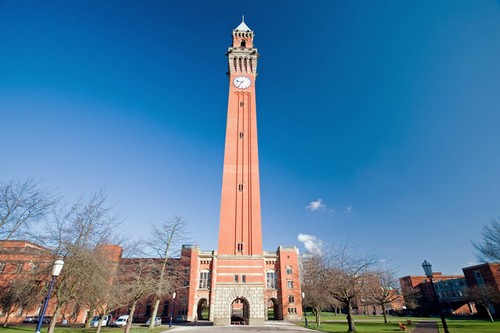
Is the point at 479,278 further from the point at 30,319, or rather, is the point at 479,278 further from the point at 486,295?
the point at 30,319

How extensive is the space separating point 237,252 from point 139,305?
30486 mm

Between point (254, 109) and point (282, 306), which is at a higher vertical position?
point (254, 109)

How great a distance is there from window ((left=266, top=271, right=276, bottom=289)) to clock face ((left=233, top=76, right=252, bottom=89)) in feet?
128

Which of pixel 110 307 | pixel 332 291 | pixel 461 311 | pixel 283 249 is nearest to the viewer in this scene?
pixel 110 307

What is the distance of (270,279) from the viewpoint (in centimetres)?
5428

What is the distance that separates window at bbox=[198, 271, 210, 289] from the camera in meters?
51.0

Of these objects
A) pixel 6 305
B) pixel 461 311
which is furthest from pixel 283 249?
pixel 461 311

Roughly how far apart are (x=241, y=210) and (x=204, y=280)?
20932 millimetres

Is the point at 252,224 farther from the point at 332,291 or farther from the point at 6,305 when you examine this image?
the point at 6,305

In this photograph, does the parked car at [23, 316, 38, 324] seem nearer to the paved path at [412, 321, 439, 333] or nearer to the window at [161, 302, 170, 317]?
the window at [161, 302, 170, 317]

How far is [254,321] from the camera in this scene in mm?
33750

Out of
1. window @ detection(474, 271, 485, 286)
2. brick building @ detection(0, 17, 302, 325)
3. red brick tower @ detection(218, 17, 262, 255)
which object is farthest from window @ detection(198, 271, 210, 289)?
window @ detection(474, 271, 485, 286)

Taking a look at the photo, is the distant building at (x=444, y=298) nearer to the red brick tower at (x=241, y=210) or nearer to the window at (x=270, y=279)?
the window at (x=270, y=279)

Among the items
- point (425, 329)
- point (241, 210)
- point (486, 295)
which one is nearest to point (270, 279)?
point (241, 210)
